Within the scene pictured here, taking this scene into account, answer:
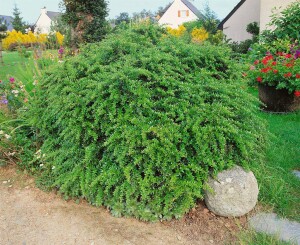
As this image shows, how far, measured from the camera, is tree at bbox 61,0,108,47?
356 inches

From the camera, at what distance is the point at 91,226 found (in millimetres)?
2783

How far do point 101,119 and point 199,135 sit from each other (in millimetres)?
934

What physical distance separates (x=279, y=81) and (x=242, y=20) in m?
12.8

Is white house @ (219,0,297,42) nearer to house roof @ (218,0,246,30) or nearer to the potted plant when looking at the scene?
house roof @ (218,0,246,30)

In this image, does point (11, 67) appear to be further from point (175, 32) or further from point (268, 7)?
point (268, 7)

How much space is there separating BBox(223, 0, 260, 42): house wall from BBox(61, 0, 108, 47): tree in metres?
9.47

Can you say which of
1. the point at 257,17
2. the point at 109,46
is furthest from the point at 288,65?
the point at 257,17

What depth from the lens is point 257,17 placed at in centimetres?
1588

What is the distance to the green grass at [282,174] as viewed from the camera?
301 centimetres

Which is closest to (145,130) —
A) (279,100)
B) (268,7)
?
(279,100)

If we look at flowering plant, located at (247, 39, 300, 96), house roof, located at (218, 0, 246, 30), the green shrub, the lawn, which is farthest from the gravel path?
house roof, located at (218, 0, 246, 30)

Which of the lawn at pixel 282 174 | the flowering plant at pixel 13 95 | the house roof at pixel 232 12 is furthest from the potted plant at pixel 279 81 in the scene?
the house roof at pixel 232 12

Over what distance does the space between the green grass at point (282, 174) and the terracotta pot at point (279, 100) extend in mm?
811

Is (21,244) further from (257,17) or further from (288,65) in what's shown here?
(257,17)
